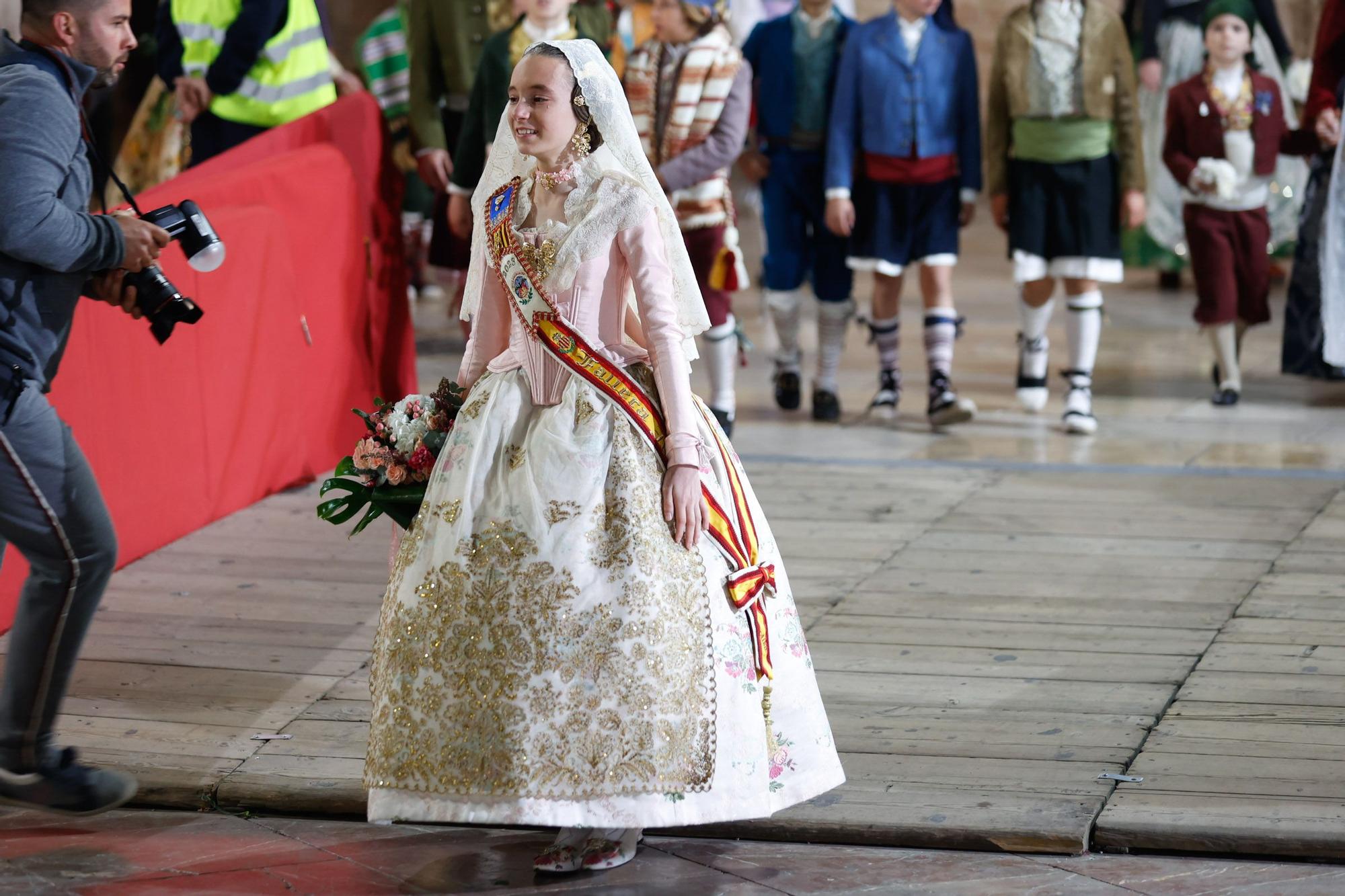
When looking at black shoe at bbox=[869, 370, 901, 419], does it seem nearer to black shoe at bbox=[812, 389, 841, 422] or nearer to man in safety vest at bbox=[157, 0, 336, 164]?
black shoe at bbox=[812, 389, 841, 422]

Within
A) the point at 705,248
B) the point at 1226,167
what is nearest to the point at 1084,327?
the point at 1226,167

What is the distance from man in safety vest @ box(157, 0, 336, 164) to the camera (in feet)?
20.3

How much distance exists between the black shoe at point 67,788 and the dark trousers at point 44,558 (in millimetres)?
24

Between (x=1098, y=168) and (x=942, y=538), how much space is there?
1806mm

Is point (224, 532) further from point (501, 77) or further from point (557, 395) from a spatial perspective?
point (557, 395)

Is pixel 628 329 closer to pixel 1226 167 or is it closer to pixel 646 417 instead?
pixel 646 417

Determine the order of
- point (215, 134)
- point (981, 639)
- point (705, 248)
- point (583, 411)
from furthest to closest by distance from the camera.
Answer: point (215, 134) → point (705, 248) → point (981, 639) → point (583, 411)

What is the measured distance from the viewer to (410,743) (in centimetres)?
281

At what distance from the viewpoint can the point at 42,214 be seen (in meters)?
2.92

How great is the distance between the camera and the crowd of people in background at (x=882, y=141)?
237 inches

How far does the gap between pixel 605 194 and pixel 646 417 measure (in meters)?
0.35

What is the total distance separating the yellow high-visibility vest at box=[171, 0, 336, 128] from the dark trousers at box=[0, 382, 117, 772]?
3368 mm

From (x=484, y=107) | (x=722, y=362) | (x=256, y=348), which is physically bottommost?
(x=722, y=362)

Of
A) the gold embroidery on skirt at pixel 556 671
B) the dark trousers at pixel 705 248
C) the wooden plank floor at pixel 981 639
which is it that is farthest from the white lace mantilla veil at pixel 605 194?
the dark trousers at pixel 705 248
